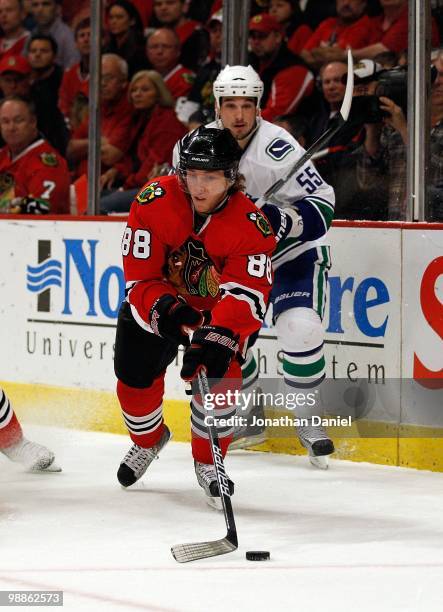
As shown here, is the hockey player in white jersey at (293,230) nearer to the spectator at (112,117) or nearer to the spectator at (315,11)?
the spectator at (315,11)

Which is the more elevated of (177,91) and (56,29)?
(56,29)

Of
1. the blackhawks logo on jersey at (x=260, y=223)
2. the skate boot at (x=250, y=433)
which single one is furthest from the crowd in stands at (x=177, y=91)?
the blackhawks logo on jersey at (x=260, y=223)

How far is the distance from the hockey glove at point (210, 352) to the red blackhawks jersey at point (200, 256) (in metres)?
0.05

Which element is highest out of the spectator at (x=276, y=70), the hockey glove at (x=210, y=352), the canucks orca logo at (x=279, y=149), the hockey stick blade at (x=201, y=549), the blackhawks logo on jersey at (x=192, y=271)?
the spectator at (x=276, y=70)

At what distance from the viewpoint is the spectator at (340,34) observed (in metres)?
5.30

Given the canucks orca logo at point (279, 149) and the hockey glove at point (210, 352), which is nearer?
the hockey glove at point (210, 352)

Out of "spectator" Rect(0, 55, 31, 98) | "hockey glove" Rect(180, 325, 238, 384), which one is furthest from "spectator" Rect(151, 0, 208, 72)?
"hockey glove" Rect(180, 325, 238, 384)

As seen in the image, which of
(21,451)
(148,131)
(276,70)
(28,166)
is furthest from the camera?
(28,166)

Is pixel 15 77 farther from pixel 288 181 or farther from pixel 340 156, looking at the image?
pixel 288 181

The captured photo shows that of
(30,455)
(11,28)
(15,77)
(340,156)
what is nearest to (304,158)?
(340,156)

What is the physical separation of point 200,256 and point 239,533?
0.77 m

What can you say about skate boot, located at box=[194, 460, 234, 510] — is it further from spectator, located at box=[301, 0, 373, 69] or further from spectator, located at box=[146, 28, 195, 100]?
spectator, located at box=[146, 28, 195, 100]

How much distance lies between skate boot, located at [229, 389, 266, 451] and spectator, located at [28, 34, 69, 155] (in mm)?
2236

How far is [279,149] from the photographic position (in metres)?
4.23
